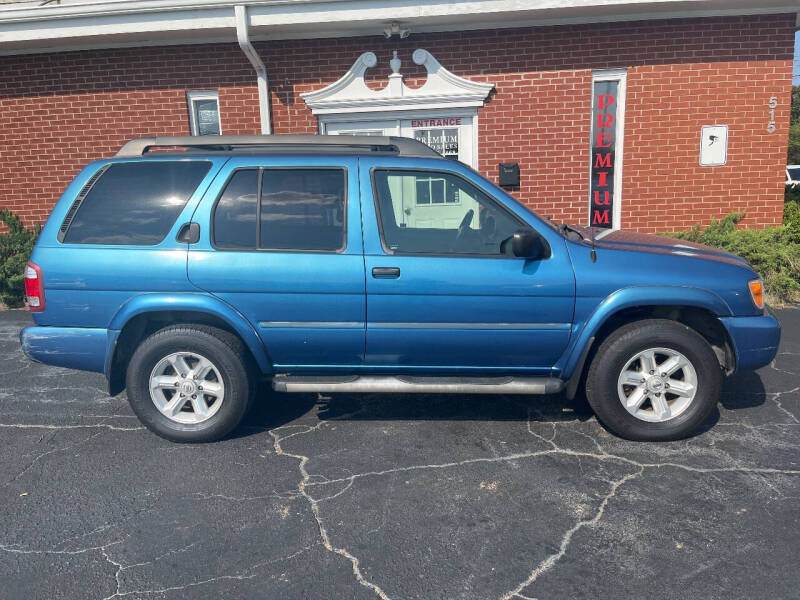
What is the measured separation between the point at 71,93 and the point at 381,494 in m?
7.90

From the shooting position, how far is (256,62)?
795cm

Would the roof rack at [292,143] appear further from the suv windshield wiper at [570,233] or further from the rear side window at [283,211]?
the suv windshield wiper at [570,233]

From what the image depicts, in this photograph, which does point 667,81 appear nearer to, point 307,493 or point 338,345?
point 338,345

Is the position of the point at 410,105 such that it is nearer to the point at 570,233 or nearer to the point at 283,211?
the point at 570,233

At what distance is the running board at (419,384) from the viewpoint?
153 inches

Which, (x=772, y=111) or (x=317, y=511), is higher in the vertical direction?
(x=772, y=111)

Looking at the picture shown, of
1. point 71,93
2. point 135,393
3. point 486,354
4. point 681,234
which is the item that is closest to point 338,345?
point 486,354

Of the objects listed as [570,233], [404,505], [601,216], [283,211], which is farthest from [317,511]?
[601,216]

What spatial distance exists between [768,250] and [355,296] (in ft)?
20.5

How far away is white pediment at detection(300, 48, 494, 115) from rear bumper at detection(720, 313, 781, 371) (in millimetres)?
5207

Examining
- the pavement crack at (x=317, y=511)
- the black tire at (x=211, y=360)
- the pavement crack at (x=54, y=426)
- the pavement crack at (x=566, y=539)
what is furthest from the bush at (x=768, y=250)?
the pavement crack at (x=54, y=426)

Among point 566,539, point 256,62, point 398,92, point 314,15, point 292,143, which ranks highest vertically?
point 314,15

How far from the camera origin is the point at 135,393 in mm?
3973

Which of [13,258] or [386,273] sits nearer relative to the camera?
[386,273]
